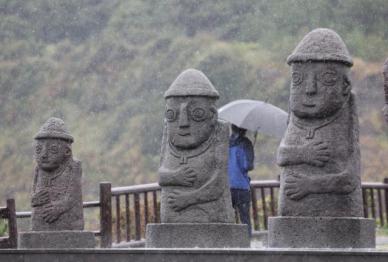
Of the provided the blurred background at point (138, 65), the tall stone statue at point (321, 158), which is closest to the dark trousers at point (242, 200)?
the tall stone statue at point (321, 158)

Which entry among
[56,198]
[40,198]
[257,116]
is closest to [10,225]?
[40,198]

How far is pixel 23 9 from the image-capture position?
46.5 meters

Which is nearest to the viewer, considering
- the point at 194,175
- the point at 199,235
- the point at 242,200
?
the point at 199,235

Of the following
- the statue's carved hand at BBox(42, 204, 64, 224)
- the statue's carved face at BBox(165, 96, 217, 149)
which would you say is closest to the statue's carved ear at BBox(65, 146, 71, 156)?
the statue's carved hand at BBox(42, 204, 64, 224)

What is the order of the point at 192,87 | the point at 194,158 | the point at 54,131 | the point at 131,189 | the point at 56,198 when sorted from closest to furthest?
the point at 194,158 < the point at 192,87 < the point at 56,198 < the point at 54,131 < the point at 131,189

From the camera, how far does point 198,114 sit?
12.4 m

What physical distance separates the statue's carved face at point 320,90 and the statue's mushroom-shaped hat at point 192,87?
1.10 m

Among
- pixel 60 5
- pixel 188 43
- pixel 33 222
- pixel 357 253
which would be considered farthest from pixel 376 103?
pixel 357 253

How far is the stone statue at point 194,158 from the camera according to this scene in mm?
12203

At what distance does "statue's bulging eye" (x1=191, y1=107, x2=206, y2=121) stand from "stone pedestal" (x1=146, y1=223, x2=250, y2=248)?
3.80ft

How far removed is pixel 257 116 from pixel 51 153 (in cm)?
578

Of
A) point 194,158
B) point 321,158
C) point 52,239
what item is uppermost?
point 194,158

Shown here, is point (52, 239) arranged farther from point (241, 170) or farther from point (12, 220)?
point (241, 170)

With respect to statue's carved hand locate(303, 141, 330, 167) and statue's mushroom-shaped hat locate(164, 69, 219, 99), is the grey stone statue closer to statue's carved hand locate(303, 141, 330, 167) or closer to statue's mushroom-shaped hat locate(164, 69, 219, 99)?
statue's mushroom-shaped hat locate(164, 69, 219, 99)
